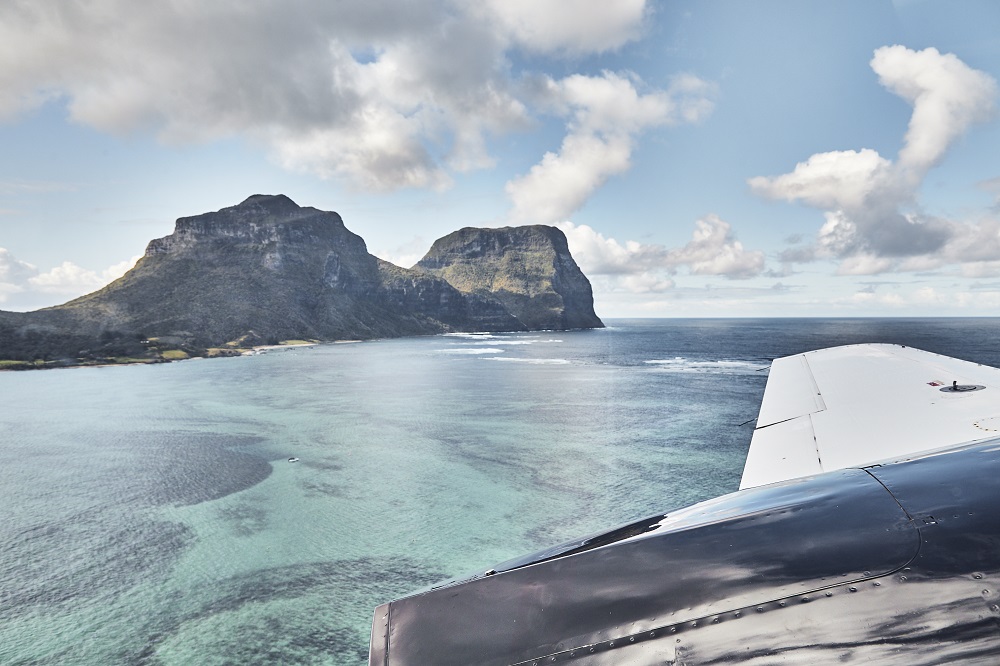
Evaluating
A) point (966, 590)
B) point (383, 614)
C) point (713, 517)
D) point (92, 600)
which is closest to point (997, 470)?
point (966, 590)

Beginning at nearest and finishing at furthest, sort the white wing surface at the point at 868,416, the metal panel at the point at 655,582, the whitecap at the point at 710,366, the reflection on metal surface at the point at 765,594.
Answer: the reflection on metal surface at the point at 765,594
the metal panel at the point at 655,582
the white wing surface at the point at 868,416
the whitecap at the point at 710,366

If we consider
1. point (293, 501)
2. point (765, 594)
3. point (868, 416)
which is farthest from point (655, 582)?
point (293, 501)

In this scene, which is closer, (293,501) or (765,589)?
(765,589)

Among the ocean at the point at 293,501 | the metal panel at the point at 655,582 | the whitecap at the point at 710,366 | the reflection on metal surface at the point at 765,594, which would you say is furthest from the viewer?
the whitecap at the point at 710,366

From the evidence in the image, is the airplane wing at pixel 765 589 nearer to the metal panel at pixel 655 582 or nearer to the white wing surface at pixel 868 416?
the metal panel at pixel 655 582

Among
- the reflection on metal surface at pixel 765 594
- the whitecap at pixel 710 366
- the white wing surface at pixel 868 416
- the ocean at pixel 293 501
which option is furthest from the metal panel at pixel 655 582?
the whitecap at pixel 710 366

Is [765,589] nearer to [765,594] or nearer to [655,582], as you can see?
[765,594]

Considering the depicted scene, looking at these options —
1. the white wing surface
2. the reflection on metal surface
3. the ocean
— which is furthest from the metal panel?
the ocean
